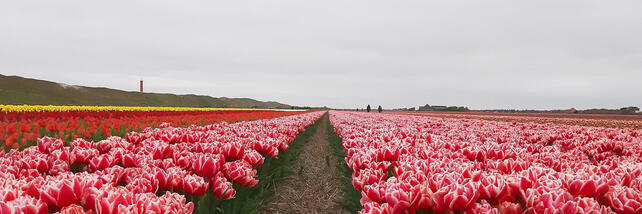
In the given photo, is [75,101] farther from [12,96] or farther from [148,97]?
[148,97]

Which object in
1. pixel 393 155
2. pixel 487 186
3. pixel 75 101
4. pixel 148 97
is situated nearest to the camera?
pixel 487 186

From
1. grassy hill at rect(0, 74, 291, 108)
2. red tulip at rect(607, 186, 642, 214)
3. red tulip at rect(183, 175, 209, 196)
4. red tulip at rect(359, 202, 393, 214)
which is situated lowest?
red tulip at rect(183, 175, 209, 196)

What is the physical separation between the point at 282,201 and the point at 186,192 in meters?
3.61

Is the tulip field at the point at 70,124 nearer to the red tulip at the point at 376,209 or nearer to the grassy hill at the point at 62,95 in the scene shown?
the red tulip at the point at 376,209

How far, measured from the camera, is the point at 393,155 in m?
3.23

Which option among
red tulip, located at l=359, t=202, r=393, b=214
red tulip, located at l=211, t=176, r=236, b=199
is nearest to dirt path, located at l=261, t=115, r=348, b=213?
red tulip, located at l=211, t=176, r=236, b=199

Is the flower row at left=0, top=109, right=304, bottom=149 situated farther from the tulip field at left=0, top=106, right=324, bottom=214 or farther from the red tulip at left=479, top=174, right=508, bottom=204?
the red tulip at left=479, top=174, right=508, bottom=204

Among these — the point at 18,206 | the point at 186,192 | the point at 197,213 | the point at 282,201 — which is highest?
the point at 18,206

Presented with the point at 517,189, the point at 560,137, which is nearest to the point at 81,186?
the point at 517,189

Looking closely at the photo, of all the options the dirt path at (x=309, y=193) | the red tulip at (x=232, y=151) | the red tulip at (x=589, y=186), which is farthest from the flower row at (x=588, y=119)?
the red tulip at (x=232, y=151)

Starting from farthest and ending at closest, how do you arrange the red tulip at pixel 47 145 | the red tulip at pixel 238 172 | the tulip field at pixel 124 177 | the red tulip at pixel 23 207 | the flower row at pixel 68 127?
the flower row at pixel 68 127 < the red tulip at pixel 47 145 < the red tulip at pixel 238 172 < the tulip field at pixel 124 177 < the red tulip at pixel 23 207

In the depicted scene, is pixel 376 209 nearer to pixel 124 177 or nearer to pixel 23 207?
pixel 23 207

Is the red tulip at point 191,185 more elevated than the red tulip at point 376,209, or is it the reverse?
the red tulip at point 376,209

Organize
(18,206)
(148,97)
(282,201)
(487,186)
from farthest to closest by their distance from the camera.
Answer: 1. (148,97)
2. (282,201)
3. (487,186)
4. (18,206)
